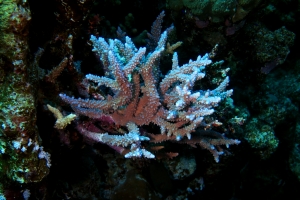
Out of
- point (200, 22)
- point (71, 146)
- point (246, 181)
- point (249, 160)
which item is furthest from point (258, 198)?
point (71, 146)

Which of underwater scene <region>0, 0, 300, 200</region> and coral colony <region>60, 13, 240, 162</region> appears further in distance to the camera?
coral colony <region>60, 13, 240, 162</region>

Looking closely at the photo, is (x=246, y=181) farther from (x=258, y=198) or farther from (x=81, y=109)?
(x=81, y=109)

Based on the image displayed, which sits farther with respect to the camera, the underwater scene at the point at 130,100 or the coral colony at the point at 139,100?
the coral colony at the point at 139,100
